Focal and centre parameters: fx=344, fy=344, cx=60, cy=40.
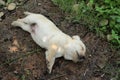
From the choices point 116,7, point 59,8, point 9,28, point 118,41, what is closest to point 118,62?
point 118,41

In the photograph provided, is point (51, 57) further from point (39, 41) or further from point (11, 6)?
point (11, 6)

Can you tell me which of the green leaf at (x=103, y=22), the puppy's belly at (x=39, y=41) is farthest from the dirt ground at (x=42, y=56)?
the green leaf at (x=103, y=22)

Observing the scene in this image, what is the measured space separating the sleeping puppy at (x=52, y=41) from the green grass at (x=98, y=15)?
497mm

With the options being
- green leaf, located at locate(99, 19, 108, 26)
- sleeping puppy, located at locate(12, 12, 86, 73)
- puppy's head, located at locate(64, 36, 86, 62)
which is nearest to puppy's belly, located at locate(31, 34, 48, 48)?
sleeping puppy, located at locate(12, 12, 86, 73)

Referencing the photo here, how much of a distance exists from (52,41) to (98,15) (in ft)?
3.35

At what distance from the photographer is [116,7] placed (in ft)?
18.0

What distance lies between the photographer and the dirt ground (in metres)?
4.80

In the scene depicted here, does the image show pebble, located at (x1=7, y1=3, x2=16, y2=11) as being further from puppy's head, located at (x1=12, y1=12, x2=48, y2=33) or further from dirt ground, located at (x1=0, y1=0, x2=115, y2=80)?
puppy's head, located at (x1=12, y1=12, x2=48, y2=33)

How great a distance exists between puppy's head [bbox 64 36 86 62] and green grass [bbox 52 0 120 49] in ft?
1.96

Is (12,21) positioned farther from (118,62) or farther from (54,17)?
(118,62)

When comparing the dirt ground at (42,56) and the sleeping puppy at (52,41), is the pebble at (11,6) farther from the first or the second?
the sleeping puppy at (52,41)

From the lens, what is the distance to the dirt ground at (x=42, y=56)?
4801mm

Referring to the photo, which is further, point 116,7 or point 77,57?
point 116,7

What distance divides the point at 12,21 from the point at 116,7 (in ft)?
5.49
